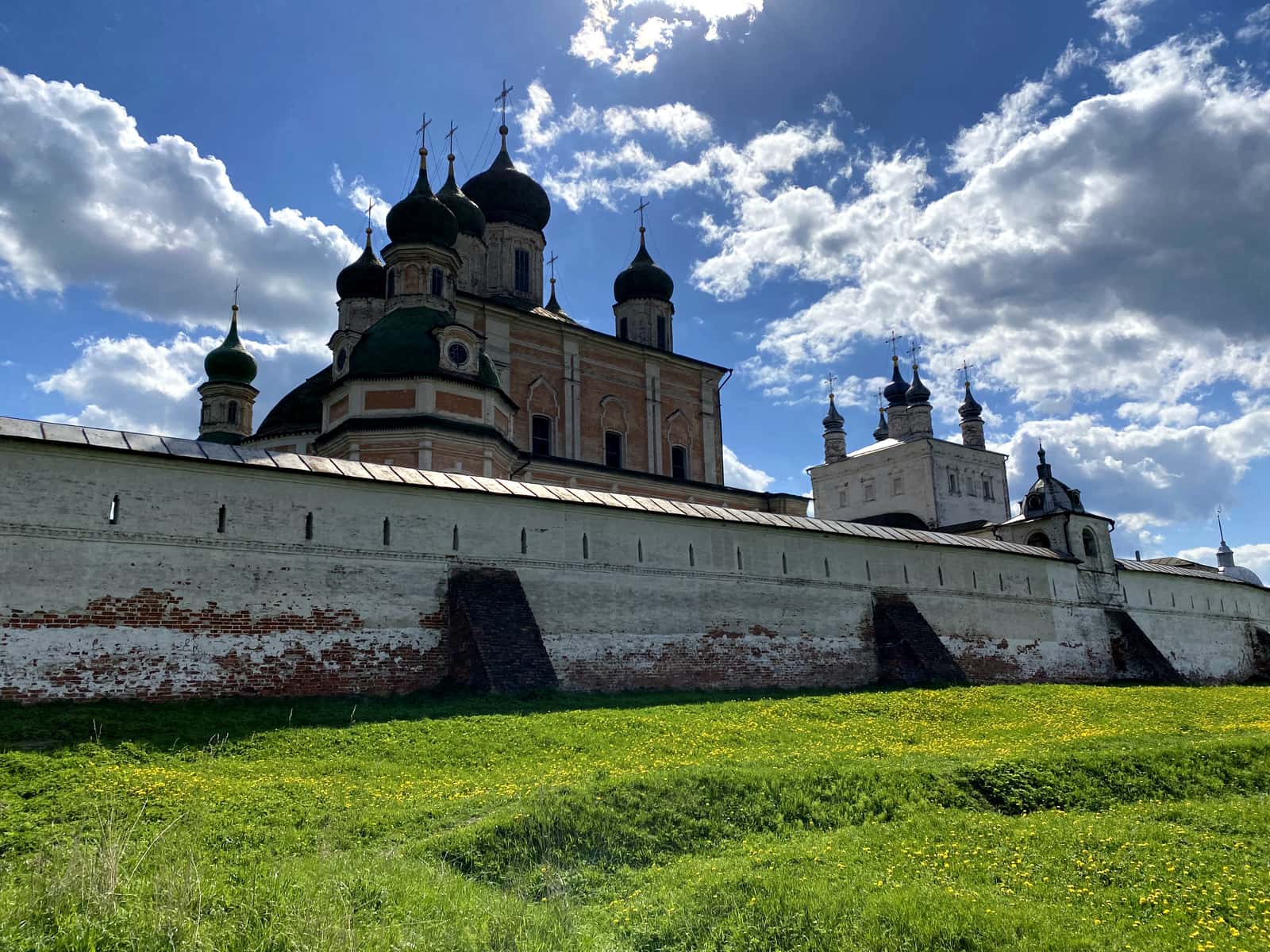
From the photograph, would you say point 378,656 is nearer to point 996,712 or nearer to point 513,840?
point 513,840

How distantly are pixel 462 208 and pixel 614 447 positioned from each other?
8.55 metres

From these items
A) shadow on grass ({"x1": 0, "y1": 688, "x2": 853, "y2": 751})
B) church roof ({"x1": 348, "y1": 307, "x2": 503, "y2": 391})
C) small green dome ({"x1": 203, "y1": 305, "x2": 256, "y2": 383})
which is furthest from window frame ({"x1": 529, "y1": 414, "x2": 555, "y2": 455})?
shadow on grass ({"x1": 0, "y1": 688, "x2": 853, "y2": 751})

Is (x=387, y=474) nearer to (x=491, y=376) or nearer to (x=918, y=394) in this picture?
(x=491, y=376)

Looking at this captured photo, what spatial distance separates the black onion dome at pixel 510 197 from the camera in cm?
2983

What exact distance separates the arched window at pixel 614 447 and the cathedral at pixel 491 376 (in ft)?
0.13

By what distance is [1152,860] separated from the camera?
6.46 m

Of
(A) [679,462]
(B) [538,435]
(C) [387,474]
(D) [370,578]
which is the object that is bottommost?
(D) [370,578]

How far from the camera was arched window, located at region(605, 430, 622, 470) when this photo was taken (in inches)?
1131

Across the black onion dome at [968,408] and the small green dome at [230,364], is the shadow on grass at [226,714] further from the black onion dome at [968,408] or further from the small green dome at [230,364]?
the black onion dome at [968,408]

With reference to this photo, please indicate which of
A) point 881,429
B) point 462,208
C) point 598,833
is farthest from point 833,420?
point 598,833

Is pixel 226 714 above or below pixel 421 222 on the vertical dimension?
below

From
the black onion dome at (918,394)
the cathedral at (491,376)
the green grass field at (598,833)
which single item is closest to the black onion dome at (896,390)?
the black onion dome at (918,394)

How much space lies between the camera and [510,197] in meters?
30.0

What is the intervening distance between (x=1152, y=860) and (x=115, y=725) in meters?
8.99
